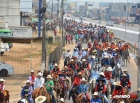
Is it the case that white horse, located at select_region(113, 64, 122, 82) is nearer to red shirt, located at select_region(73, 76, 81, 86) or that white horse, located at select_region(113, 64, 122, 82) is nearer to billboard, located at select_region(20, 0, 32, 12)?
red shirt, located at select_region(73, 76, 81, 86)

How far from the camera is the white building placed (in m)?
71.2

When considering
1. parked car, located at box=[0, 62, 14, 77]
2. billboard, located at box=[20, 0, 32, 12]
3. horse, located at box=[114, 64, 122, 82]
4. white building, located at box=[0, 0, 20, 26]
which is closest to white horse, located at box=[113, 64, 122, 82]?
horse, located at box=[114, 64, 122, 82]

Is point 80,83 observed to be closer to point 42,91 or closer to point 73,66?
point 42,91

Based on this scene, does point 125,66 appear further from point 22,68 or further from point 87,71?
point 87,71

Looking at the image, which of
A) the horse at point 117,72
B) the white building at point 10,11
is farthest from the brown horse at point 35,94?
the white building at point 10,11

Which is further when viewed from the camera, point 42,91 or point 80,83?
point 80,83

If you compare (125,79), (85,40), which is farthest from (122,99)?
(85,40)

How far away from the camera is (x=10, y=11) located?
2822 inches

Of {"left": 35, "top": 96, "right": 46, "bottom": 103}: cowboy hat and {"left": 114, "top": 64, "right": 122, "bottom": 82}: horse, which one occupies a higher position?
{"left": 35, "top": 96, "right": 46, "bottom": 103}: cowboy hat

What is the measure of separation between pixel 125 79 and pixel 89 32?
118 feet

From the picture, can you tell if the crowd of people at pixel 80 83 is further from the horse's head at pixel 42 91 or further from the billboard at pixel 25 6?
the billboard at pixel 25 6

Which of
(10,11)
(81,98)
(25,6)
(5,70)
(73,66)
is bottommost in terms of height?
(5,70)

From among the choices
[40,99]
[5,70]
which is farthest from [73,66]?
[40,99]

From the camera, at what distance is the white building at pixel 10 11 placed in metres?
71.2
